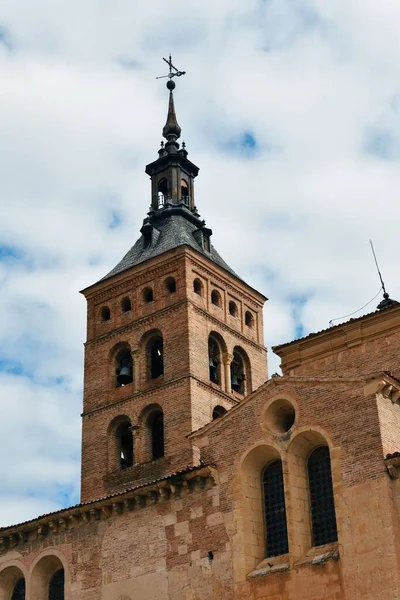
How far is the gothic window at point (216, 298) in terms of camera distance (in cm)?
4491

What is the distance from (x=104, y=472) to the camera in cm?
4122

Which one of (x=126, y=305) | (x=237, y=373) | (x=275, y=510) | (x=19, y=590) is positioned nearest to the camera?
(x=275, y=510)

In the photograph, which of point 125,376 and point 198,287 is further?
point 198,287

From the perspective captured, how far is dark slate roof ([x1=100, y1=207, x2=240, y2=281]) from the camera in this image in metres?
45.6

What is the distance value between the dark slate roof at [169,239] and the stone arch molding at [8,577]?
1892 cm

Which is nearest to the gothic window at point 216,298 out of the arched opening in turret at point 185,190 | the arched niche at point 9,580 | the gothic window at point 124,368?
the gothic window at point 124,368

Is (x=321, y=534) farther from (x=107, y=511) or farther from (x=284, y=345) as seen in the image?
(x=284, y=345)

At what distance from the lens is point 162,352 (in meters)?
42.5

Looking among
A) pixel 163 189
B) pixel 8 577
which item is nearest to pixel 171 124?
pixel 163 189

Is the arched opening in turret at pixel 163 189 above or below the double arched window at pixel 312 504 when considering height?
above

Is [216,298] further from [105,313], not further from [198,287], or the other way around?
[105,313]

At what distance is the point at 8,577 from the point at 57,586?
1920 millimetres

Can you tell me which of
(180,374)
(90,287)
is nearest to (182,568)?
(180,374)

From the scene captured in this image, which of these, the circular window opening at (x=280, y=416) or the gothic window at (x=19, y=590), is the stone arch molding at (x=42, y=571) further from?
the circular window opening at (x=280, y=416)
